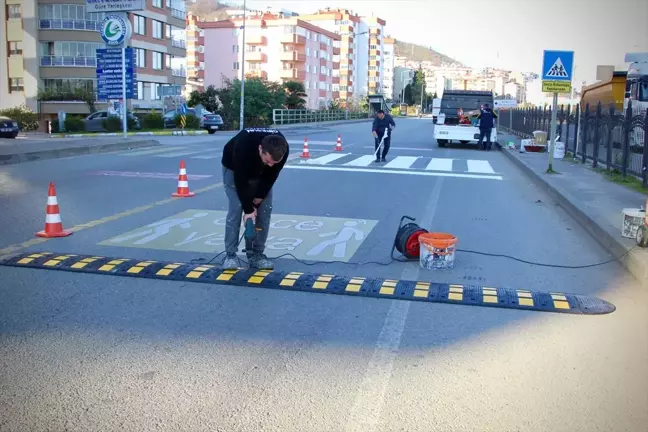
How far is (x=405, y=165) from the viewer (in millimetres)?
19547

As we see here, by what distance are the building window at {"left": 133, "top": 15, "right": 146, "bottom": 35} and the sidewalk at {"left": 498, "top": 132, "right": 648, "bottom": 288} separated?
49183mm

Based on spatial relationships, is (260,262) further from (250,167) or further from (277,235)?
(277,235)

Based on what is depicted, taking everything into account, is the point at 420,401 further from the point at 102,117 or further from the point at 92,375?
the point at 102,117

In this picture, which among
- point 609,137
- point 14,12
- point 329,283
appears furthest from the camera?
point 14,12

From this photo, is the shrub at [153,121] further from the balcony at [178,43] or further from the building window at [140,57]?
the balcony at [178,43]

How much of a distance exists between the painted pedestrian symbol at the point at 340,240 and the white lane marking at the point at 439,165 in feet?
30.6

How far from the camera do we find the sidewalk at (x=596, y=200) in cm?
754

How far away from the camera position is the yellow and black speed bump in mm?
5988

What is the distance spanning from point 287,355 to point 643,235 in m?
4.97

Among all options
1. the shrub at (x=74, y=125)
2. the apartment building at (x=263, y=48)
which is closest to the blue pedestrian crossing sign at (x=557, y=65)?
the shrub at (x=74, y=125)

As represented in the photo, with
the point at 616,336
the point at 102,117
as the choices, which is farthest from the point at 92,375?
the point at 102,117

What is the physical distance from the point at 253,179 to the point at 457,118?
24.3 meters

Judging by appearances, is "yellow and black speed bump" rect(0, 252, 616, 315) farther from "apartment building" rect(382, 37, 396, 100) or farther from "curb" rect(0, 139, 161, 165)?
"apartment building" rect(382, 37, 396, 100)

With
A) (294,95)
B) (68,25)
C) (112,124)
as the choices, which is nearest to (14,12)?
(68,25)
